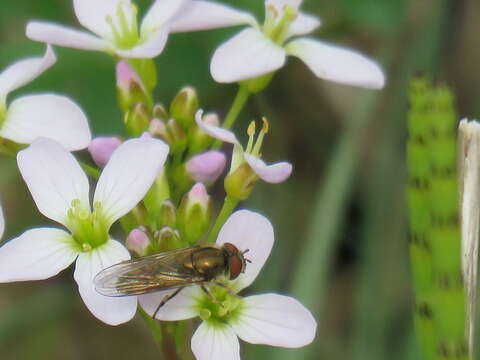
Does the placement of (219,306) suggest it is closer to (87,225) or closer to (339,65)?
(87,225)

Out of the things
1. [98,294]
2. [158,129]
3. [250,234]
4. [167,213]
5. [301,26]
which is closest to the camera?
[98,294]

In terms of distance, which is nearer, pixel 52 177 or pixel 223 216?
pixel 52 177

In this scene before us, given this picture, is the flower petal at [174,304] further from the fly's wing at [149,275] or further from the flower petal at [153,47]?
the flower petal at [153,47]

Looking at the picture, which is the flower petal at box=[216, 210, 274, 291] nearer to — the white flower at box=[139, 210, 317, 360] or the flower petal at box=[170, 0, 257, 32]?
the white flower at box=[139, 210, 317, 360]

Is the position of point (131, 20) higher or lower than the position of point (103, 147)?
higher

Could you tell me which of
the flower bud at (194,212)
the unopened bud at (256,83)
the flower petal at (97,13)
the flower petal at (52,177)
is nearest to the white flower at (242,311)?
the flower bud at (194,212)

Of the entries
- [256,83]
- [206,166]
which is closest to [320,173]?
[256,83]

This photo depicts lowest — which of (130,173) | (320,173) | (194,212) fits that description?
(320,173)
